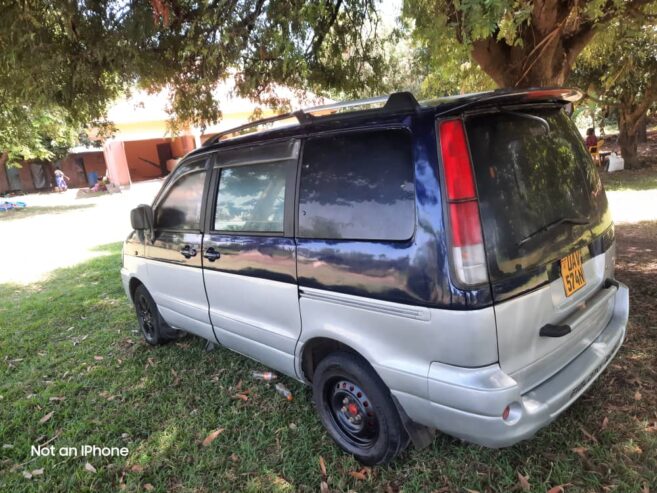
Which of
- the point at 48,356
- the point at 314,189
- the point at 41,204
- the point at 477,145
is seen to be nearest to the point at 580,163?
the point at 477,145

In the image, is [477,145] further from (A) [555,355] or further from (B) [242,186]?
(B) [242,186]

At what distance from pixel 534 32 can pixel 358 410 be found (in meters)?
4.12

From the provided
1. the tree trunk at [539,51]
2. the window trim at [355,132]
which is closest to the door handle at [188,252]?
the window trim at [355,132]

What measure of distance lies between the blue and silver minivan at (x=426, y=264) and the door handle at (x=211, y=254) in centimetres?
4

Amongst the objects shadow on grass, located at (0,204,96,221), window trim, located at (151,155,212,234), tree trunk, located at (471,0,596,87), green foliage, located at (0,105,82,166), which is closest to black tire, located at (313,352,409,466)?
window trim, located at (151,155,212,234)

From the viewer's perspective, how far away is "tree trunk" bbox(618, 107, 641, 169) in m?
16.2

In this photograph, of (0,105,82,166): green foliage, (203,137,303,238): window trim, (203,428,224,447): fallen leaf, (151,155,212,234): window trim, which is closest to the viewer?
(203,137,303,238): window trim

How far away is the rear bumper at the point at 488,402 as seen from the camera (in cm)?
202

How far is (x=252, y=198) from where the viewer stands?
3.14 metres

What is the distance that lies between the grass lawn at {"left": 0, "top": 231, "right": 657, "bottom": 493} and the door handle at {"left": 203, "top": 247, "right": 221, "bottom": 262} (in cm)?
113

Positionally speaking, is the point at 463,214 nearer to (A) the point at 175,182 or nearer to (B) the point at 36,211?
(A) the point at 175,182

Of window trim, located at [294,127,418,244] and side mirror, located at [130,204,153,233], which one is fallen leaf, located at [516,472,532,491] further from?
side mirror, located at [130,204,153,233]

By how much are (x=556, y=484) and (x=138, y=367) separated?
3.60 m

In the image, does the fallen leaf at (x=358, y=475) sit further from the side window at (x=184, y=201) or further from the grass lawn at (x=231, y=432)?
the side window at (x=184, y=201)
